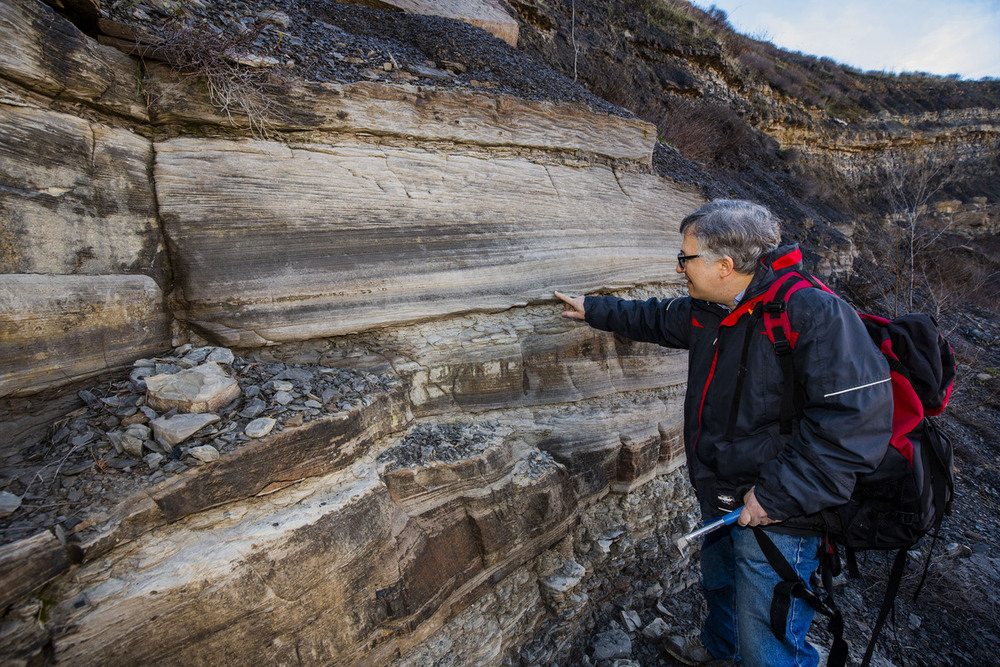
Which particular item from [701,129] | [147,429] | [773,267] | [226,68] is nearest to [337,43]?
[226,68]

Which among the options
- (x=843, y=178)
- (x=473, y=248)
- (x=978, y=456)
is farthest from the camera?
(x=843, y=178)

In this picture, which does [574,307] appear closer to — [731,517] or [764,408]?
[764,408]

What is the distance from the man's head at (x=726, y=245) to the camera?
2.25 metres

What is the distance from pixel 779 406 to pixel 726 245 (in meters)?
0.79

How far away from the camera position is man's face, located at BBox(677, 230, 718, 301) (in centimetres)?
237

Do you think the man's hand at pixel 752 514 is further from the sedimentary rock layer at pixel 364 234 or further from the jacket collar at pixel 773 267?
the sedimentary rock layer at pixel 364 234

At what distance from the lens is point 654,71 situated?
8789 mm

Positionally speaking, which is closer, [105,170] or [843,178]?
[105,170]

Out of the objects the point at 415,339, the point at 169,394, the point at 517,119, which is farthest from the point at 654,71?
the point at 169,394

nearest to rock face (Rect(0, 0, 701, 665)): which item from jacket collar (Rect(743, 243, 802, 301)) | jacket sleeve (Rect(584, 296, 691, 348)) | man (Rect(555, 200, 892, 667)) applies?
jacket sleeve (Rect(584, 296, 691, 348))

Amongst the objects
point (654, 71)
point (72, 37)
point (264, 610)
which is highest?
point (654, 71)

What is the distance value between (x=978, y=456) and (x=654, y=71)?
25.7 feet

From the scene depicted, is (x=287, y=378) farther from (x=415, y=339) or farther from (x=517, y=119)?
(x=517, y=119)

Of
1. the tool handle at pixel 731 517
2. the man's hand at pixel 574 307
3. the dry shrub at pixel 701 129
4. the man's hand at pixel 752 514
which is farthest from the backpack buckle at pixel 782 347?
the dry shrub at pixel 701 129
